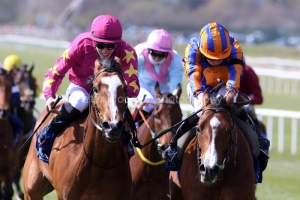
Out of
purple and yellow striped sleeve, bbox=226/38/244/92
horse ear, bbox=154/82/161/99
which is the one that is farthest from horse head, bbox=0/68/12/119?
purple and yellow striped sleeve, bbox=226/38/244/92

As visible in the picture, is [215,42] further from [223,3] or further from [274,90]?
[223,3]

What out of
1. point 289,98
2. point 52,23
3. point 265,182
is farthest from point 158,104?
point 52,23

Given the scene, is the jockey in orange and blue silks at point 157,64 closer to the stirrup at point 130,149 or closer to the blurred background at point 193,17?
the stirrup at point 130,149

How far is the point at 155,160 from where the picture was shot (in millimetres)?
7879

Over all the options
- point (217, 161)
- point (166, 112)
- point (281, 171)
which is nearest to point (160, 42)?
point (166, 112)

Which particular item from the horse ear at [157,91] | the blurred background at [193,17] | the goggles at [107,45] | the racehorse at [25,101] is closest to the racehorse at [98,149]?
the goggles at [107,45]

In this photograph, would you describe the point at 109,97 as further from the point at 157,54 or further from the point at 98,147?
the point at 157,54

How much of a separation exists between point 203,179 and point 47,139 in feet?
6.08

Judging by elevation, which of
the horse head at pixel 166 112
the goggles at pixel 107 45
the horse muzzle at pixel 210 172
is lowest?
the horse muzzle at pixel 210 172

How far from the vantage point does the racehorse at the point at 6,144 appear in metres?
9.30

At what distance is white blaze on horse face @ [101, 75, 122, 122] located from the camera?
542 centimetres

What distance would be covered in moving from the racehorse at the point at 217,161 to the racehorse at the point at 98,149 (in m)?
0.57

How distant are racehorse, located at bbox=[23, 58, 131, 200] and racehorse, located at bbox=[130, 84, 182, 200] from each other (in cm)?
130

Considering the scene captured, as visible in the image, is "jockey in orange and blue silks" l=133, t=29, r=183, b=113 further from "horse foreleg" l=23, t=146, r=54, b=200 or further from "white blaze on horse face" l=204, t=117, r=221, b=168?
"white blaze on horse face" l=204, t=117, r=221, b=168
